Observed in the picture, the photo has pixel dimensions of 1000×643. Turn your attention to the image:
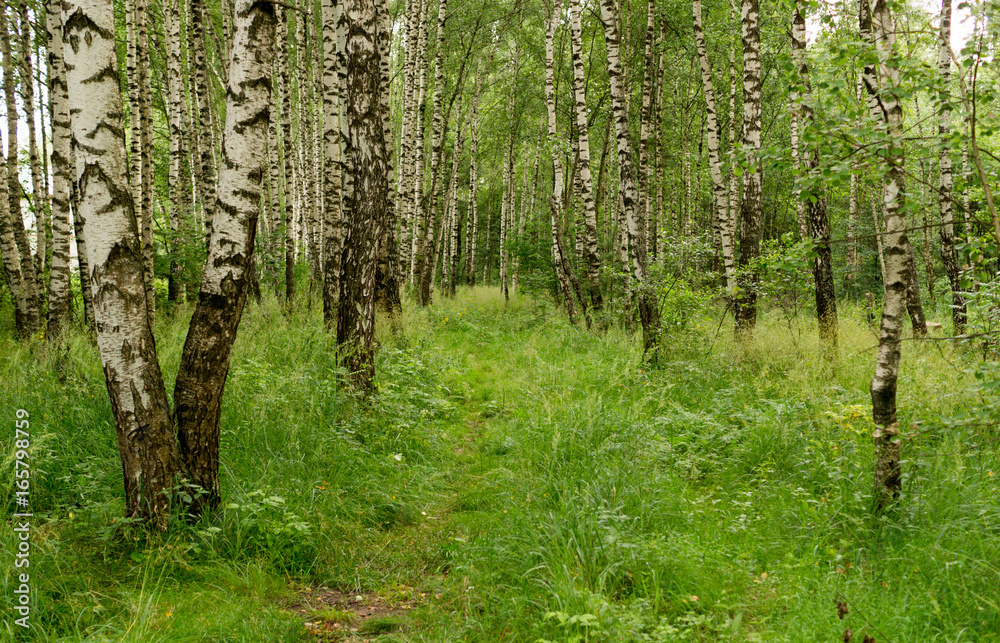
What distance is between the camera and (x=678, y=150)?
22.9m

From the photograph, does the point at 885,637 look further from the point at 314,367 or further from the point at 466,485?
the point at 314,367

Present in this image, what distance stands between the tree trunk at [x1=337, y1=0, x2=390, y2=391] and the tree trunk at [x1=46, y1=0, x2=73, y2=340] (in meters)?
3.73

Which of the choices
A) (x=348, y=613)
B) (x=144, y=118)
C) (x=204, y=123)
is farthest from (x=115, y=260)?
(x=204, y=123)

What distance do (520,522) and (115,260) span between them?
3.07 metres

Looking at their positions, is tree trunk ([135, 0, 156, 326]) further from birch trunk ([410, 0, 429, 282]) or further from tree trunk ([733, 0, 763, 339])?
tree trunk ([733, 0, 763, 339])

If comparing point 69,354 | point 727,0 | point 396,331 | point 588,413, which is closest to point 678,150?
point 727,0

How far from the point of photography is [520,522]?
4.00 meters

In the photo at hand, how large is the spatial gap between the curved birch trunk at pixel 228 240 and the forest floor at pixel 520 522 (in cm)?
58

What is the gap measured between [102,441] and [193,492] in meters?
1.17

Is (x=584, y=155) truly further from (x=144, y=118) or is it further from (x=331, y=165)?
(x=144, y=118)

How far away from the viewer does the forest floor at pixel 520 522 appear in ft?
9.88

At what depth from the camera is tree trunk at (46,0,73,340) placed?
7.12 metres

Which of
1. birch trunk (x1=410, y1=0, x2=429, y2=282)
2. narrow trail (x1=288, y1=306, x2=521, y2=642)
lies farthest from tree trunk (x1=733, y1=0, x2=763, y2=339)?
birch trunk (x1=410, y1=0, x2=429, y2=282)

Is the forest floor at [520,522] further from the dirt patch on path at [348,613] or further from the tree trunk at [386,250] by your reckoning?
the tree trunk at [386,250]
